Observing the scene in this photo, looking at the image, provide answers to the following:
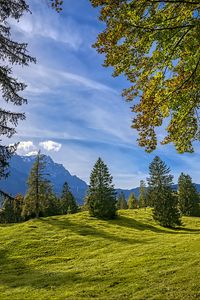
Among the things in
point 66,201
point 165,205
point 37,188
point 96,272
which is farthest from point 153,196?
point 96,272

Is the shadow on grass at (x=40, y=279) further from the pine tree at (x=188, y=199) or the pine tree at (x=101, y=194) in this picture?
the pine tree at (x=188, y=199)

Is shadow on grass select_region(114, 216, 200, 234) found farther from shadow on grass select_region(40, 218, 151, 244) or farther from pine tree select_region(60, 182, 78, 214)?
pine tree select_region(60, 182, 78, 214)

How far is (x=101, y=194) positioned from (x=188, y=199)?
3873 cm

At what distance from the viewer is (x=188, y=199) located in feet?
356

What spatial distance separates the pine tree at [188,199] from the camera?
107875 millimetres

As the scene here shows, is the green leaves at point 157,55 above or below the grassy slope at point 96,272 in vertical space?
above

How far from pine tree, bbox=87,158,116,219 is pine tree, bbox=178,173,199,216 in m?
33.9

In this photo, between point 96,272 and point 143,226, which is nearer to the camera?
point 96,272

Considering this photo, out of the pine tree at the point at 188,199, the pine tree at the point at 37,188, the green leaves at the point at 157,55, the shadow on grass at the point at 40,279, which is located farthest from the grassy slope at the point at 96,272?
the pine tree at the point at 188,199

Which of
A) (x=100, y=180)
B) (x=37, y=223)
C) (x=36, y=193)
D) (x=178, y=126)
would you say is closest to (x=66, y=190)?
(x=100, y=180)

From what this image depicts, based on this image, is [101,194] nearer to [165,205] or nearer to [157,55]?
[165,205]

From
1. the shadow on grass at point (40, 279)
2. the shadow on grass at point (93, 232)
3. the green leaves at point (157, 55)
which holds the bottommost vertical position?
the shadow on grass at point (40, 279)

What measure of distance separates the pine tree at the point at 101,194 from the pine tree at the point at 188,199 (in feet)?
111

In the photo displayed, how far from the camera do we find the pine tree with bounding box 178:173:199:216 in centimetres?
10788
